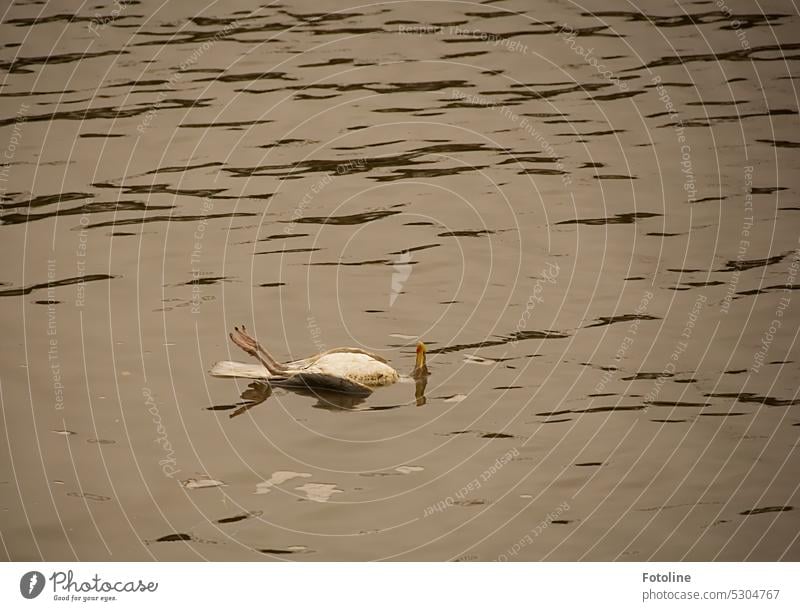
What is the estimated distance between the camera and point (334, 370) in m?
8.86

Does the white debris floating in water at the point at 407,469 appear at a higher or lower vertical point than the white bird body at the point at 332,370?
lower

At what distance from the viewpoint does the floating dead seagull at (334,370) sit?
29.1 feet

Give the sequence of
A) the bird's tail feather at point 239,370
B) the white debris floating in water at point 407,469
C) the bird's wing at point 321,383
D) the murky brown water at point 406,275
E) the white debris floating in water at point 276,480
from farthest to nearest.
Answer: the bird's tail feather at point 239,370 < the bird's wing at point 321,383 < the white debris floating in water at point 407,469 < the white debris floating in water at point 276,480 < the murky brown water at point 406,275

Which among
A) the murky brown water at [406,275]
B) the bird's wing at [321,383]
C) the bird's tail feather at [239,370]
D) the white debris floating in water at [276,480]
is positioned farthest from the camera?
the bird's tail feather at [239,370]

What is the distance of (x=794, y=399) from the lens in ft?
29.2

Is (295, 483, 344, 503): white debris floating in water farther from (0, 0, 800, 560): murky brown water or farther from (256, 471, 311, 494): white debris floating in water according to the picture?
(256, 471, 311, 494): white debris floating in water

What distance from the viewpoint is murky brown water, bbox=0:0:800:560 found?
7738 mm

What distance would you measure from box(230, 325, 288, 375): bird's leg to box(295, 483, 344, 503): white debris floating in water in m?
1.36

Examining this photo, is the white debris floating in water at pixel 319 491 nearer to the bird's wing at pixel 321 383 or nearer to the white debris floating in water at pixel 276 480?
the white debris floating in water at pixel 276 480

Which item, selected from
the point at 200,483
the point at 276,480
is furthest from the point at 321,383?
the point at 200,483

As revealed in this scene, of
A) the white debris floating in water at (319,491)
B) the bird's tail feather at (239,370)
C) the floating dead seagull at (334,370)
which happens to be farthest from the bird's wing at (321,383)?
the white debris floating in water at (319,491)

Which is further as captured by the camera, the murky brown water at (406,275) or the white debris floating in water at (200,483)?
the white debris floating in water at (200,483)
